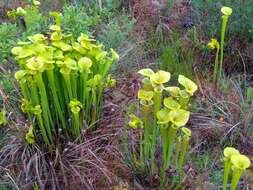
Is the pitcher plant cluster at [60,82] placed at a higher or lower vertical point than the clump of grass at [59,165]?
higher

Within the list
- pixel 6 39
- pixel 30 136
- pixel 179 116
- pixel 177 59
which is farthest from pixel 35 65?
pixel 177 59

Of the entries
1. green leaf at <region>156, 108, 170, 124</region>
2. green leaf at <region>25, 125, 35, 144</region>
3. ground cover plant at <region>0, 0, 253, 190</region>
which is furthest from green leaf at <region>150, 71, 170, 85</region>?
green leaf at <region>25, 125, 35, 144</region>

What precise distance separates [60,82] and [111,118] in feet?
1.50

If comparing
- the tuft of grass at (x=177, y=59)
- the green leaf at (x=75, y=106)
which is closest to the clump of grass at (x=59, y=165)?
the green leaf at (x=75, y=106)

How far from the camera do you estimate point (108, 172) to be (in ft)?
7.16

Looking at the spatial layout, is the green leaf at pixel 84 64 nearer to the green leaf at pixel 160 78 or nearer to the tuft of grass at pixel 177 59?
the green leaf at pixel 160 78

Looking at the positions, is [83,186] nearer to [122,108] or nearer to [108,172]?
[108,172]

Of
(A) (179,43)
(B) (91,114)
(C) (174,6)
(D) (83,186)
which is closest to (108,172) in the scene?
(D) (83,186)

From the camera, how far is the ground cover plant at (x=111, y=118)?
1960 millimetres

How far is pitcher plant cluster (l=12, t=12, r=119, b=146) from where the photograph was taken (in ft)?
6.56

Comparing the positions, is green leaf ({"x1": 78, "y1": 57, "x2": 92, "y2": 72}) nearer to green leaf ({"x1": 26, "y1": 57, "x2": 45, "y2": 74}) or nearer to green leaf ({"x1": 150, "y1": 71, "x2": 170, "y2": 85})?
green leaf ({"x1": 26, "y1": 57, "x2": 45, "y2": 74})

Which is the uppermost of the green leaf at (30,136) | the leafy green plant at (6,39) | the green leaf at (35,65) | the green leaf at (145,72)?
the green leaf at (35,65)

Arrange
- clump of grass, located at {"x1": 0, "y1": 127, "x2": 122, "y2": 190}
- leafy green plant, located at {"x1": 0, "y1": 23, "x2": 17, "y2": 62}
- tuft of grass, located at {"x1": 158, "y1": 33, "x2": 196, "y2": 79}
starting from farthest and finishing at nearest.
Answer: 1. tuft of grass, located at {"x1": 158, "y1": 33, "x2": 196, "y2": 79}
2. leafy green plant, located at {"x1": 0, "y1": 23, "x2": 17, "y2": 62}
3. clump of grass, located at {"x1": 0, "y1": 127, "x2": 122, "y2": 190}

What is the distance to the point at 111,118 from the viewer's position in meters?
2.49
